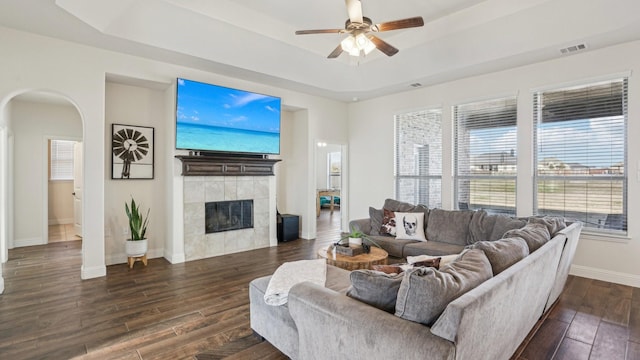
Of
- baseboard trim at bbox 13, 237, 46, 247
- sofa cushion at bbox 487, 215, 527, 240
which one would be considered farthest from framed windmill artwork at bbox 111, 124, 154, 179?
sofa cushion at bbox 487, 215, 527, 240

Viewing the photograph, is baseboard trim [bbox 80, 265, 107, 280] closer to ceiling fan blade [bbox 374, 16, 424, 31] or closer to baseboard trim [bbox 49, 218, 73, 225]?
ceiling fan blade [bbox 374, 16, 424, 31]

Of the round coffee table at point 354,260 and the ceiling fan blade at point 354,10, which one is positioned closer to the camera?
the ceiling fan blade at point 354,10

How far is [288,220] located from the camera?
246 inches

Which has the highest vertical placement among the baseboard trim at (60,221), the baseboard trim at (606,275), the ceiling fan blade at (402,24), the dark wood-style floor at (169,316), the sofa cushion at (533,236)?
the ceiling fan blade at (402,24)

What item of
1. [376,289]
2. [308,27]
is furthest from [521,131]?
A: [376,289]

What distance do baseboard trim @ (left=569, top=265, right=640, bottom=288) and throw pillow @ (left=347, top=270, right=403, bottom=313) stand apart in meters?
3.95

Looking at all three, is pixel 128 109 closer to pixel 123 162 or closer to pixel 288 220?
pixel 123 162

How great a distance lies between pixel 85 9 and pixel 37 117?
148 inches

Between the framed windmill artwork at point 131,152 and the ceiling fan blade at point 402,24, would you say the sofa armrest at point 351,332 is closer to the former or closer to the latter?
the ceiling fan blade at point 402,24

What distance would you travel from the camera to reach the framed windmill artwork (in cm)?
466

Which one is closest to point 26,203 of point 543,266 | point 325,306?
point 325,306

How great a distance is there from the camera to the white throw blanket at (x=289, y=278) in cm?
220

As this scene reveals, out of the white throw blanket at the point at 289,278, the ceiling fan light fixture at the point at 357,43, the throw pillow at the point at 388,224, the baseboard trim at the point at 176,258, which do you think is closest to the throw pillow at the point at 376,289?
the white throw blanket at the point at 289,278

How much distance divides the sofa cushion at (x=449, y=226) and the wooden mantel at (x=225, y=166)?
9.44 feet
